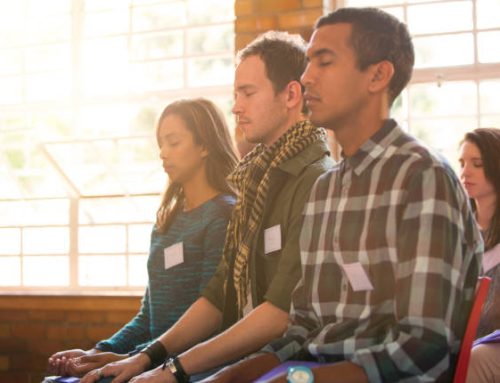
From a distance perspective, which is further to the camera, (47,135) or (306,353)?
(47,135)

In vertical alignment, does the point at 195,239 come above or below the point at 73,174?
below

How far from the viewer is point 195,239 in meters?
2.64

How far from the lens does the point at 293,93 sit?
2.34 meters

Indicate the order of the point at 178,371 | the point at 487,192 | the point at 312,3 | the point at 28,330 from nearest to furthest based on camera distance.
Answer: the point at 178,371
the point at 487,192
the point at 312,3
the point at 28,330

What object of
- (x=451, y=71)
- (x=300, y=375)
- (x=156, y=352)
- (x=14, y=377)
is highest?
(x=451, y=71)

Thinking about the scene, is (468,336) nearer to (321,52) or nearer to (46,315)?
(321,52)

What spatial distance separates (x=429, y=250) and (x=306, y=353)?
16.6 inches

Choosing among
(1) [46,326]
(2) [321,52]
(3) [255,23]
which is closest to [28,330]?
(1) [46,326]

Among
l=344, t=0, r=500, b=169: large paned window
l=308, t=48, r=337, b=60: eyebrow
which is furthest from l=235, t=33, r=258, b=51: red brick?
l=308, t=48, r=337, b=60: eyebrow

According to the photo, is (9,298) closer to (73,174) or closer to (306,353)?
(73,174)

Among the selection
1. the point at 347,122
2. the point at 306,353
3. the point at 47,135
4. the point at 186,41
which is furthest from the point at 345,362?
the point at 47,135

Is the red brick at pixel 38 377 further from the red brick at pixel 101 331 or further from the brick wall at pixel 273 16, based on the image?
the brick wall at pixel 273 16

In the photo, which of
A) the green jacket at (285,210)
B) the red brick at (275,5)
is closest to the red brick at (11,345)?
the red brick at (275,5)

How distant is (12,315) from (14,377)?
0.35m
